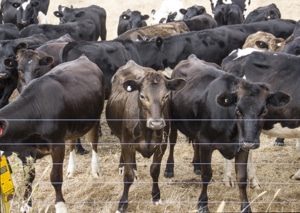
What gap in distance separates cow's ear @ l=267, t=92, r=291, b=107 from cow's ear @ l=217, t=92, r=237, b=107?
33cm

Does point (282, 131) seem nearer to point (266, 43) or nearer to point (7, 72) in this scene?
point (266, 43)

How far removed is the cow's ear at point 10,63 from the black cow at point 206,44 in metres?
3.11

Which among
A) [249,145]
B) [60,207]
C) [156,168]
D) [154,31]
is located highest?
[249,145]

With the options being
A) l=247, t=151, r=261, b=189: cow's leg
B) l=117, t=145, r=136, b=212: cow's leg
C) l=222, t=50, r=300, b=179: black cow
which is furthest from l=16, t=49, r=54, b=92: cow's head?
l=247, t=151, r=261, b=189: cow's leg

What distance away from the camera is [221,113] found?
17.8ft

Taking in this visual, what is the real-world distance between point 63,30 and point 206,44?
→ 341 centimetres

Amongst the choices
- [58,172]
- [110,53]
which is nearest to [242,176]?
[58,172]

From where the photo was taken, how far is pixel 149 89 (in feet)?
17.5

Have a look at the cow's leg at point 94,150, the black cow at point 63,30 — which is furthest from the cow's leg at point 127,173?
the black cow at point 63,30

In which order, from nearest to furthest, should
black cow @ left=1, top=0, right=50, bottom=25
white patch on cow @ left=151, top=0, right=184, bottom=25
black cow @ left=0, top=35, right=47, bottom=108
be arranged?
black cow @ left=0, top=35, right=47, bottom=108 → black cow @ left=1, top=0, right=50, bottom=25 → white patch on cow @ left=151, top=0, right=184, bottom=25

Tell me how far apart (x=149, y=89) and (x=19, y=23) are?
10.2 metres

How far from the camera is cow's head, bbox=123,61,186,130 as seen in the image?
516cm

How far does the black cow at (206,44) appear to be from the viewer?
9.92m

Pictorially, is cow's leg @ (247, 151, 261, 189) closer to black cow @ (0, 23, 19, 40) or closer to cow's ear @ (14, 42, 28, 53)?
cow's ear @ (14, 42, 28, 53)
